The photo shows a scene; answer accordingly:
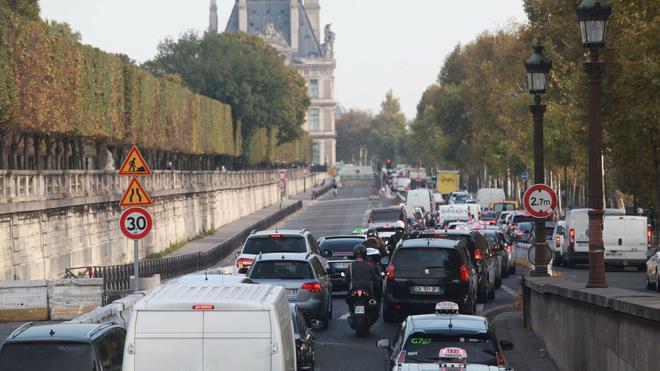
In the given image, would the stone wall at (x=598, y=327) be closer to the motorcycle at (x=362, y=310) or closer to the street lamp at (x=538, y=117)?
the motorcycle at (x=362, y=310)

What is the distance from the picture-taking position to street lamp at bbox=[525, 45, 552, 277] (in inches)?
1108

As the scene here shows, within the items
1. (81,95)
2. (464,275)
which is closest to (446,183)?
(81,95)

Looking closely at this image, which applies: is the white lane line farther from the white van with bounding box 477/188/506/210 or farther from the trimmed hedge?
the white van with bounding box 477/188/506/210

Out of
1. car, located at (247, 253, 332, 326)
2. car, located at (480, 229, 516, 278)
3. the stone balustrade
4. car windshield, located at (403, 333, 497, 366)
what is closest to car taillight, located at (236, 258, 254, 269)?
car, located at (247, 253, 332, 326)

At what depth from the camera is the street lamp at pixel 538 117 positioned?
92.3 ft

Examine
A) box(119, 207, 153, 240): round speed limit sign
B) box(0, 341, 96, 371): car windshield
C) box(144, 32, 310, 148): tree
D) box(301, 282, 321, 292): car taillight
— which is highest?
box(144, 32, 310, 148): tree

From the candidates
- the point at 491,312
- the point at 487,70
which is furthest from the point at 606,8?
the point at 487,70

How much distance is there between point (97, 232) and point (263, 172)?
244ft

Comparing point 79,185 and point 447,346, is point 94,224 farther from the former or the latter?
point 447,346

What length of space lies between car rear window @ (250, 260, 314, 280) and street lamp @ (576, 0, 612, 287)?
23.5ft

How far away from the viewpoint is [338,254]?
126 ft

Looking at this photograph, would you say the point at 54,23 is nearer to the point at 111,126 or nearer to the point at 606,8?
the point at 111,126

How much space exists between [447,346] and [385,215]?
41.1 m

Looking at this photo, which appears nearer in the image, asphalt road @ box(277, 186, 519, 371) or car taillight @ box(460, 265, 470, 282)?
asphalt road @ box(277, 186, 519, 371)
